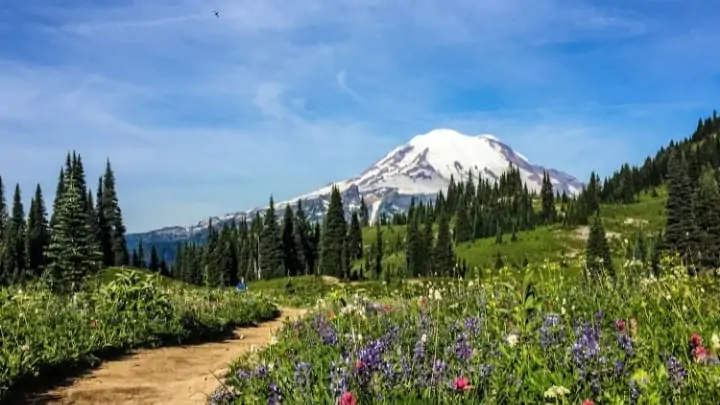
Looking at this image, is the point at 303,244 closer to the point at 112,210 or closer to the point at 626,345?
the point at 112,210

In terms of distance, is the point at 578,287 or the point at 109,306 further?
the point at 109,306

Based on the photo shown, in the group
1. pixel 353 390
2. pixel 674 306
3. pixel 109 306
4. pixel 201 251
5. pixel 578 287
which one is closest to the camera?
pixel 353 390

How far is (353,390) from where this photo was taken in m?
4.84

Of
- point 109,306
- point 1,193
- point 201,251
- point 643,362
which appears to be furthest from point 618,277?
point 201,251

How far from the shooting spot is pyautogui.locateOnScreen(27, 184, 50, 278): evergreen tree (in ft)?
393

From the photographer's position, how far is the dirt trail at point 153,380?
845cm

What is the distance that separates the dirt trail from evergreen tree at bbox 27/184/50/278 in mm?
111909

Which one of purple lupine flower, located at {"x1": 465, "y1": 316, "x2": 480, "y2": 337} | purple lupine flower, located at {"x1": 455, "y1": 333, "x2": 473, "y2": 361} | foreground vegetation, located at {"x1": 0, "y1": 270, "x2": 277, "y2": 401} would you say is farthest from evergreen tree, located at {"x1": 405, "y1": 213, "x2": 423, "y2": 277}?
purple lupine flower, located at {"x1": 455, "y1": 333, "x2": 473, "y2": 361}

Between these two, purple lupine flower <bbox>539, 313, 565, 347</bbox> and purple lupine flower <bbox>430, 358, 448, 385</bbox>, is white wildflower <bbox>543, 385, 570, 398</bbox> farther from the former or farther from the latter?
purple lupine flower <bbox>539, 313, 565, 347</bbox>

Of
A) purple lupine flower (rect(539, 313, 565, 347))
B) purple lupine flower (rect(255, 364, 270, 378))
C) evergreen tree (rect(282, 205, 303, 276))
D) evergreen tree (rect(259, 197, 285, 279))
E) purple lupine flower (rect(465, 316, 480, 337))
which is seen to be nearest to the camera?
purple lupine flower (rect(539, 313, 565, 347))

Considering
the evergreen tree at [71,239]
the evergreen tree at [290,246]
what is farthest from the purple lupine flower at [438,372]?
the evergreen tree at [290,246]

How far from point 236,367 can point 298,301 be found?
27320mm

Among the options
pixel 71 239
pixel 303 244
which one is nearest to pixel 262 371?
pixel 71 239

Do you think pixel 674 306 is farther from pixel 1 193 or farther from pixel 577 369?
pixel 1 193
